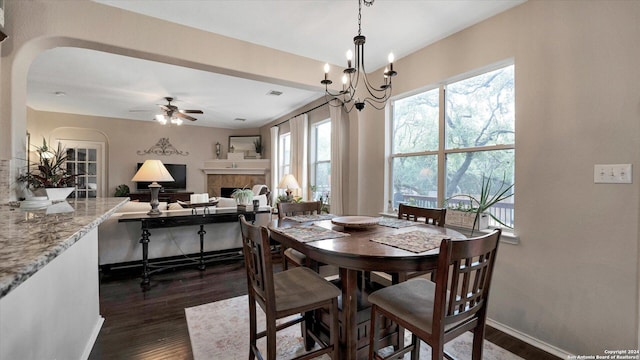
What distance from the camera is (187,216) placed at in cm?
362

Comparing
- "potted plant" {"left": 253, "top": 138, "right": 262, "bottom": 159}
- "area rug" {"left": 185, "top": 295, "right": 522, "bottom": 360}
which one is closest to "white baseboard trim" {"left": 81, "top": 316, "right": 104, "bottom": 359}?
"area rug" {"left": 185, "top": 295, "right": 522, "bottom": 360}

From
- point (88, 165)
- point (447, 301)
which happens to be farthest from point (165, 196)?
point (447, 301)

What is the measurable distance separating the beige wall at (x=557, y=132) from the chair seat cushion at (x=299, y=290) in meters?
1.65

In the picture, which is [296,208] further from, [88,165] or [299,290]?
[88,165]

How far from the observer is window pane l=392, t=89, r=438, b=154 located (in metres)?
3.08

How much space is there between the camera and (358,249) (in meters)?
1.45

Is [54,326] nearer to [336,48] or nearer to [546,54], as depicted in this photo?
[336,48]

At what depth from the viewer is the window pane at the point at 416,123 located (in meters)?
3.08

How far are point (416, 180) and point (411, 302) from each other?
2017 millimetres

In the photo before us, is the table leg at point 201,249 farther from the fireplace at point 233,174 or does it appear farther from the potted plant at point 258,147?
the potted plant at point 258,147

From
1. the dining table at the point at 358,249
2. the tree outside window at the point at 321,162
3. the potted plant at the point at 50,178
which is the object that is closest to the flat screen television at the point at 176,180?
the tree outside window at the point at 321,162

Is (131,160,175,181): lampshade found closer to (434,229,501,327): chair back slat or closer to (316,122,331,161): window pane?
(316,122,331,161): window pane

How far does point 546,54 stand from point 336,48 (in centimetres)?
187

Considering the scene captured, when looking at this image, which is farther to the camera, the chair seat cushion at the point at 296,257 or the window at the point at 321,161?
the window at the point at 321,161
